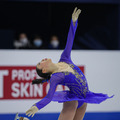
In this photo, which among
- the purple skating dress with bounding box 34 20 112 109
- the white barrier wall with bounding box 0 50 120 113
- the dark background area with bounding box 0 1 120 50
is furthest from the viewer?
the dark background area with bounding box 0 1 120 50

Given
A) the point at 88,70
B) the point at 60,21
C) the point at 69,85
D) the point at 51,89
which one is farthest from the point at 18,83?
the point at 60,21

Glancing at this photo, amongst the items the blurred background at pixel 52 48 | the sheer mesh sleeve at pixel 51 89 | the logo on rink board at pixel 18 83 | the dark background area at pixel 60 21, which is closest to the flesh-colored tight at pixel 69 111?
the sheer mesh sleeve at pixel 51 89

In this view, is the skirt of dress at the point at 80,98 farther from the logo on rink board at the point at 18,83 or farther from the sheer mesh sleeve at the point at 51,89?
the logo on rink board at the point at 18,83

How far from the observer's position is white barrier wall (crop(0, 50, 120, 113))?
5148 mm

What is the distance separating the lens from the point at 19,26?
842 centimetres

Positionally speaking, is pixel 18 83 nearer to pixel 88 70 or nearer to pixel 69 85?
pixel 88 70

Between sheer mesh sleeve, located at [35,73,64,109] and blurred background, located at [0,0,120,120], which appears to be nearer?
sheer mesh sleeve, located at [35,73,64,109]

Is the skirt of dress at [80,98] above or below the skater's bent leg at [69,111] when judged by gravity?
above

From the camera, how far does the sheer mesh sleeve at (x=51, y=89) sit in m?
2.96

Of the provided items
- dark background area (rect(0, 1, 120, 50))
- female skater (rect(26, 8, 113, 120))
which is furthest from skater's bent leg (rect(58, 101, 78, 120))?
dark background area (rect(0, 1, 120, 50))

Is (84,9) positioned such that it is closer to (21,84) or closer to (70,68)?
(21,84)

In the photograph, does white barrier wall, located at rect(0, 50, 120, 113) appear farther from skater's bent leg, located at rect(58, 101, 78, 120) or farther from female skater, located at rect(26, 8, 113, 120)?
skater's bent leg, located at rect(58, 101, 78, 120)

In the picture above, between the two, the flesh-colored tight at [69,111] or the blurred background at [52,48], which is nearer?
the flesh-colored tight at [69,111]

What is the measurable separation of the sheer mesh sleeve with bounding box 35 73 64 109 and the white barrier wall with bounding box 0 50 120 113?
214 cm
